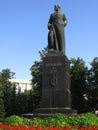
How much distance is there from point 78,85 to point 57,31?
75.5 feet

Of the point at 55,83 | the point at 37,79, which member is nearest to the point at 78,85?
the point at 37,79

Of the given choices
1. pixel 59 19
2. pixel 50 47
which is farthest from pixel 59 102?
pixel 59 19

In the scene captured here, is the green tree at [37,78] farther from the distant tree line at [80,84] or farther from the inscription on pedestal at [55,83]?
the inscription on pedestal at [55,83]

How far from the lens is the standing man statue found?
61.7 feet

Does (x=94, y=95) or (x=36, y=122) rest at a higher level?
(x=94, y=95)

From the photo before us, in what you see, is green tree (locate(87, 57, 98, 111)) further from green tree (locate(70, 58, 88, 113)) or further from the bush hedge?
the bush hedge

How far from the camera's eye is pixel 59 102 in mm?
16969

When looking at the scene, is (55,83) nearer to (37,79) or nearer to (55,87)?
(55,87)

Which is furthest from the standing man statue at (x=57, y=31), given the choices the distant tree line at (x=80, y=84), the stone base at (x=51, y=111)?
the distant tree line at (x=80, y=84)

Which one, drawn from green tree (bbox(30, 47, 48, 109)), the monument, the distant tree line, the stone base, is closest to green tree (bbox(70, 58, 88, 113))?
the distant tree line

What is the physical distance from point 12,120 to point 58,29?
7372 mm

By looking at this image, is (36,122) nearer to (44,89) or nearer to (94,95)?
(44,89)

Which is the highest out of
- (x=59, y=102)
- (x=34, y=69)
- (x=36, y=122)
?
(x=34, y=69)

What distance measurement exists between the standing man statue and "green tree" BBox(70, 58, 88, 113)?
2186 centimetres
